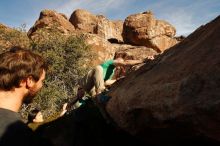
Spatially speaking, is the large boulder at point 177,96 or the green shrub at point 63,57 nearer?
the large boulder at point 177,96

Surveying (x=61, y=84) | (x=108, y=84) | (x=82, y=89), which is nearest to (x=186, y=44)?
(x=108, y=84)

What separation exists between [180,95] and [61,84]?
1059 inches

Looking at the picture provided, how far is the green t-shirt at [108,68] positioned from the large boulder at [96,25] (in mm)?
39715

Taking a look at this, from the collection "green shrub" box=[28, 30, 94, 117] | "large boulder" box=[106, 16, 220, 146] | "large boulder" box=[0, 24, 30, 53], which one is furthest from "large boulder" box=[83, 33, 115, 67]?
"large boulder" box=[106, 16, 220, 146]

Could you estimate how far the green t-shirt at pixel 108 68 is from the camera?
11.3 metres

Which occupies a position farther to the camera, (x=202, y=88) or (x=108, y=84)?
(x=108, y=84)

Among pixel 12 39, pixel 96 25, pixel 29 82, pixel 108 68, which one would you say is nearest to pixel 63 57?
pixel 12 39

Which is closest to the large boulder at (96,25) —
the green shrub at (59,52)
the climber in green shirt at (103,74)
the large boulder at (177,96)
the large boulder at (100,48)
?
the large boulder at (100,48)

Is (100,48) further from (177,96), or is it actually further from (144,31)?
(177,96)

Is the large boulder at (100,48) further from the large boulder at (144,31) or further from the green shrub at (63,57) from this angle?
the green shrub at (63,57)

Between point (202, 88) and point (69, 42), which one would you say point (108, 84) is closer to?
point (202, 88)

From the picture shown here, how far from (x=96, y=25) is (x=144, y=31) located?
47.6 ft

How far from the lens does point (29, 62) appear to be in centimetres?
342

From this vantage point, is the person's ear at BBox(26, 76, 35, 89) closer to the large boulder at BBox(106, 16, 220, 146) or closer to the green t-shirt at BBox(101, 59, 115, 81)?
the large boulder at BBox(106, 16, 220, 146)
